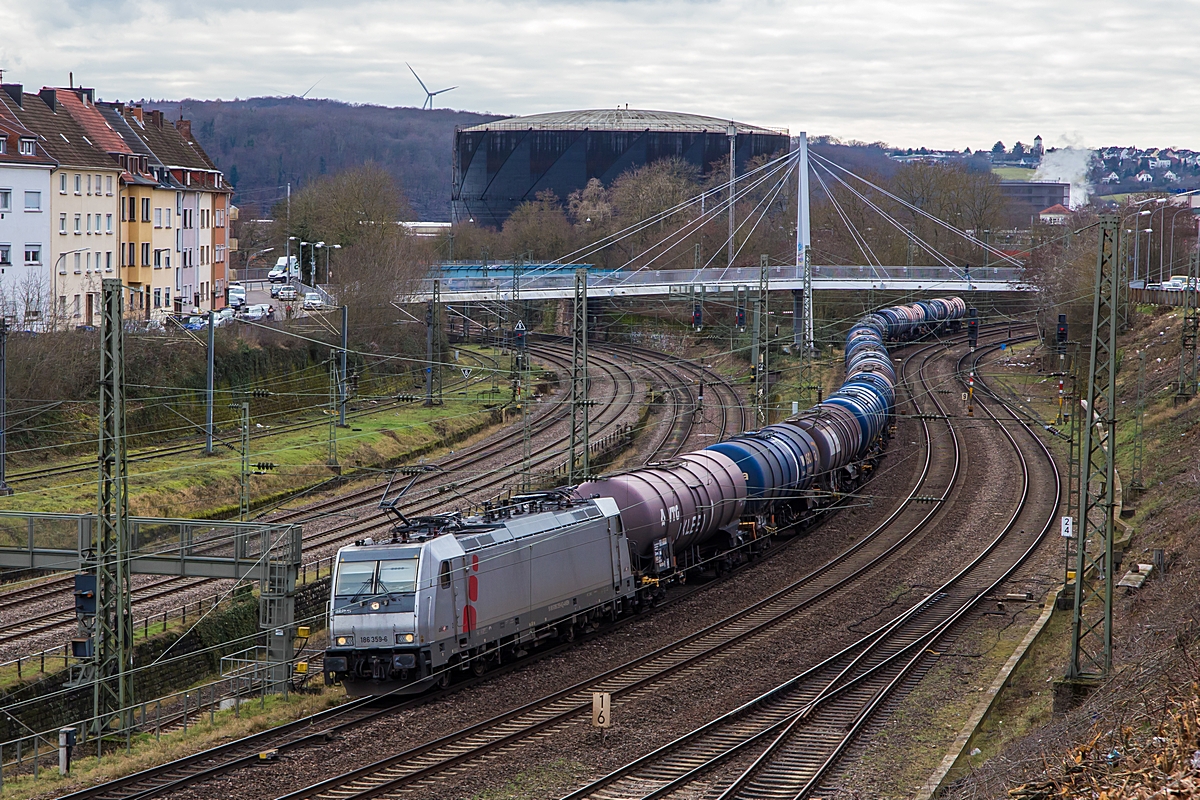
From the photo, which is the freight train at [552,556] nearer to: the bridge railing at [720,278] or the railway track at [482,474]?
the railway track at [482,474]

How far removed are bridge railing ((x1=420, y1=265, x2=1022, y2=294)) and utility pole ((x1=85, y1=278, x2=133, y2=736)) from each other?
52856 mm

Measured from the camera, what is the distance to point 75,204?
6419 cm

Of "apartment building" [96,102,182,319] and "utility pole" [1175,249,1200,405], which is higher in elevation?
"apartment building" [96,102,182,319]

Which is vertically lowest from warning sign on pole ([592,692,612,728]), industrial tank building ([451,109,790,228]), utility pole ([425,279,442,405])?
warning sign on pole ([592,692,612,728])

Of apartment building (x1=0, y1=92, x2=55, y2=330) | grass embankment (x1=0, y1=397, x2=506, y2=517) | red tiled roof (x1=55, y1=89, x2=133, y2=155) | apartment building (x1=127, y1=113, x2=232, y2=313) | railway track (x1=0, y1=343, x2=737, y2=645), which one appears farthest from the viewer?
apartment building (x1=127, y1=113, x2=232, y2=313)

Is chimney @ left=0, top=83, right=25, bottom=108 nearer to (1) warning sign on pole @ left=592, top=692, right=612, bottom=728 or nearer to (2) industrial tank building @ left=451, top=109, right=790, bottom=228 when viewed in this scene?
(1) warning sign on pole @ left=592, top=692, right=612, bottom=728

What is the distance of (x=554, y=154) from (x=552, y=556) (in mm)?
127495

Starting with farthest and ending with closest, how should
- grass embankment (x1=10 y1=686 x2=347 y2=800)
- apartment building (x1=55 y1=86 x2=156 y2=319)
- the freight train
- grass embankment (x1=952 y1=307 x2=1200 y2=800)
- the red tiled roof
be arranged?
1. apartment building (x1=55 y1=86 x2=156 y2=319)
2. the red tiled roof
3. the freight train
4. grass embankment (x1=10 y1=686 x2=347 y2=800)
5. grass embankment (x1=952 y1=307 x2=1200 y2=800)

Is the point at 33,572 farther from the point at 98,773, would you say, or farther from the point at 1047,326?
the point at 1047,326

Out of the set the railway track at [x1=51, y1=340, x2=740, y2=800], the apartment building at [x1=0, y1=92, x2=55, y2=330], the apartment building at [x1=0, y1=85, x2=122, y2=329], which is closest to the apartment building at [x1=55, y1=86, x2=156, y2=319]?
the apartment building at [x1=0, y1=85, x2=122, y2=329]

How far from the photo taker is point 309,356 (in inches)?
2630

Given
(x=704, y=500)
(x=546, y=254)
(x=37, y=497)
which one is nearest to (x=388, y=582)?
(x=704, y=500)

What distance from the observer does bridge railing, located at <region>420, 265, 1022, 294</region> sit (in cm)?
8181

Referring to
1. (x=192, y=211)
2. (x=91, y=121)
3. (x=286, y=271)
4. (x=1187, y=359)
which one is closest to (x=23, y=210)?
(x=91, y=121)
